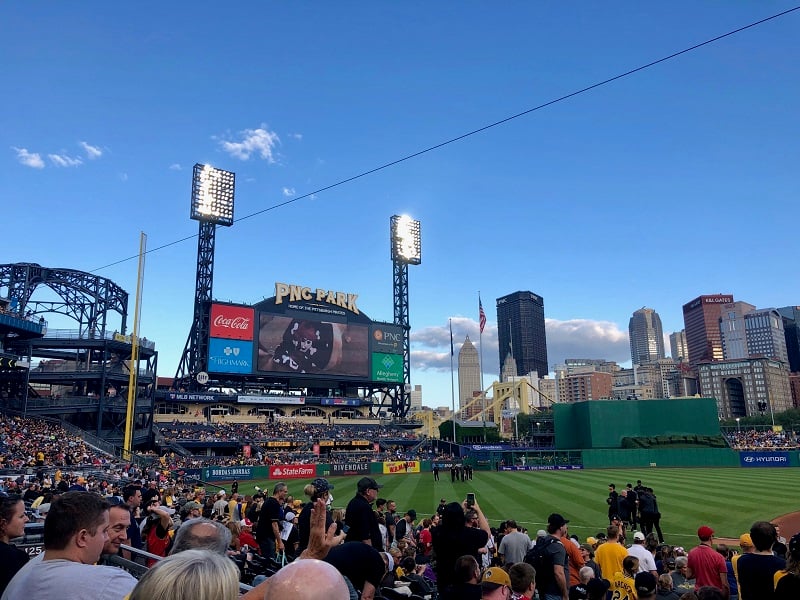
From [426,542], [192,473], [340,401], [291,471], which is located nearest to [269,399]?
[340,401]

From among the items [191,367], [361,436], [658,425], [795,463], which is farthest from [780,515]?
[191,367]

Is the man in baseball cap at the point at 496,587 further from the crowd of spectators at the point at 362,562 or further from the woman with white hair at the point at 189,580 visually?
the woman with white hair at the point at 189,580

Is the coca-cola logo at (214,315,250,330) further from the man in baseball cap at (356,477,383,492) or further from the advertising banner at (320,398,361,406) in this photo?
the man in baseball cap at (356,477,383,492)

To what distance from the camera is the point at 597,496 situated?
29.2m

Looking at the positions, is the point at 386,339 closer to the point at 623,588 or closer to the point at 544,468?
the point at 544,468

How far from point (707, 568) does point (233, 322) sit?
6260 cm

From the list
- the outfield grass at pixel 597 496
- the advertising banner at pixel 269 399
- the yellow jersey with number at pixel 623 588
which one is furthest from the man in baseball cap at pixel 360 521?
the advertising banner at pixel 269 399

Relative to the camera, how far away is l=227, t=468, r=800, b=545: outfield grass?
21516mm

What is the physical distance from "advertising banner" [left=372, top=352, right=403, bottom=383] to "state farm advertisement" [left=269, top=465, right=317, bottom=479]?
28.6 m

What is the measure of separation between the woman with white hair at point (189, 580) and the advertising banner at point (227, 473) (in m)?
43.2

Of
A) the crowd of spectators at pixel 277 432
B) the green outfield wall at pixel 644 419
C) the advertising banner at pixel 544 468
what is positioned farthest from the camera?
the green outfield wall at pixel 644 419

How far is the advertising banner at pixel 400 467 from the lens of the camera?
50.3m

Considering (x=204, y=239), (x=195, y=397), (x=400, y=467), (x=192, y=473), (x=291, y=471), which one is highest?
(x=204, y=239)

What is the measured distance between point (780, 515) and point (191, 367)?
57462 millimetres
